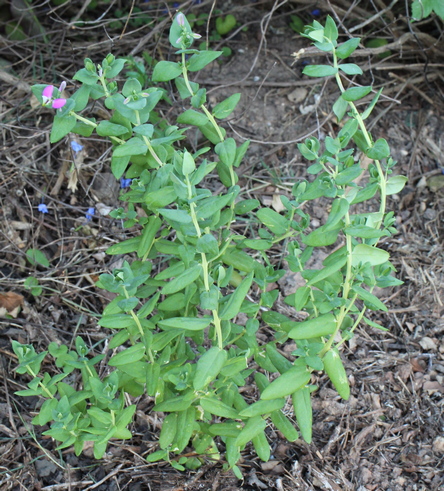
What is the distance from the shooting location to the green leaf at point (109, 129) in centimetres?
166

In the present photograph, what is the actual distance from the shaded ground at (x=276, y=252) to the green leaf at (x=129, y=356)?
69 cm

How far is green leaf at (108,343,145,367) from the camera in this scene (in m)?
1.75

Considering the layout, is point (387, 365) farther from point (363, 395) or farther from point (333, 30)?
point (333, 30)

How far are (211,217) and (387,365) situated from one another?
135cm

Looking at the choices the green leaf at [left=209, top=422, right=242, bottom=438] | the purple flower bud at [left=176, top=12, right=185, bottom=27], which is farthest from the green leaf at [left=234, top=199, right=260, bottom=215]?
the green leaf at [left=209, top=422, right=242, bottom=438]

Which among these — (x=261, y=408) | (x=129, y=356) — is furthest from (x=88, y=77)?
(x=261, y=408)

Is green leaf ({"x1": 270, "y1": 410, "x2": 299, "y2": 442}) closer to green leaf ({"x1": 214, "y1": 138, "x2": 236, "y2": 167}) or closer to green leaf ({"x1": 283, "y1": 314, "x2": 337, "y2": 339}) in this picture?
green leaf ({"x1": 283, "y1": 314, "x2": 337, "y2": 339})

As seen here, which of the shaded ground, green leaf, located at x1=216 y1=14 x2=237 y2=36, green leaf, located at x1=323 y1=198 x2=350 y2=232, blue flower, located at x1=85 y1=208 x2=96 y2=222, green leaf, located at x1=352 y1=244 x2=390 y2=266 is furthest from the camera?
green leaf, located at x1=216 y1=14 x2=237 y2=36

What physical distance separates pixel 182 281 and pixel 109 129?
483mm

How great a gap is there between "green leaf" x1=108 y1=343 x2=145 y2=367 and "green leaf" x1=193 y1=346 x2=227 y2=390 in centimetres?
23

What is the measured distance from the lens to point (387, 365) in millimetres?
2629

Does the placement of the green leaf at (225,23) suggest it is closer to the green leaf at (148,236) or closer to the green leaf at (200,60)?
the green leaf at (200,60)

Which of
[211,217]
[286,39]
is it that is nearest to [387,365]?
[211,217]

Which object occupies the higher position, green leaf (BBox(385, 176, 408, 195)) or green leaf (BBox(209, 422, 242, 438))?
green leaf (BBox(385, 176, 408, 195))
